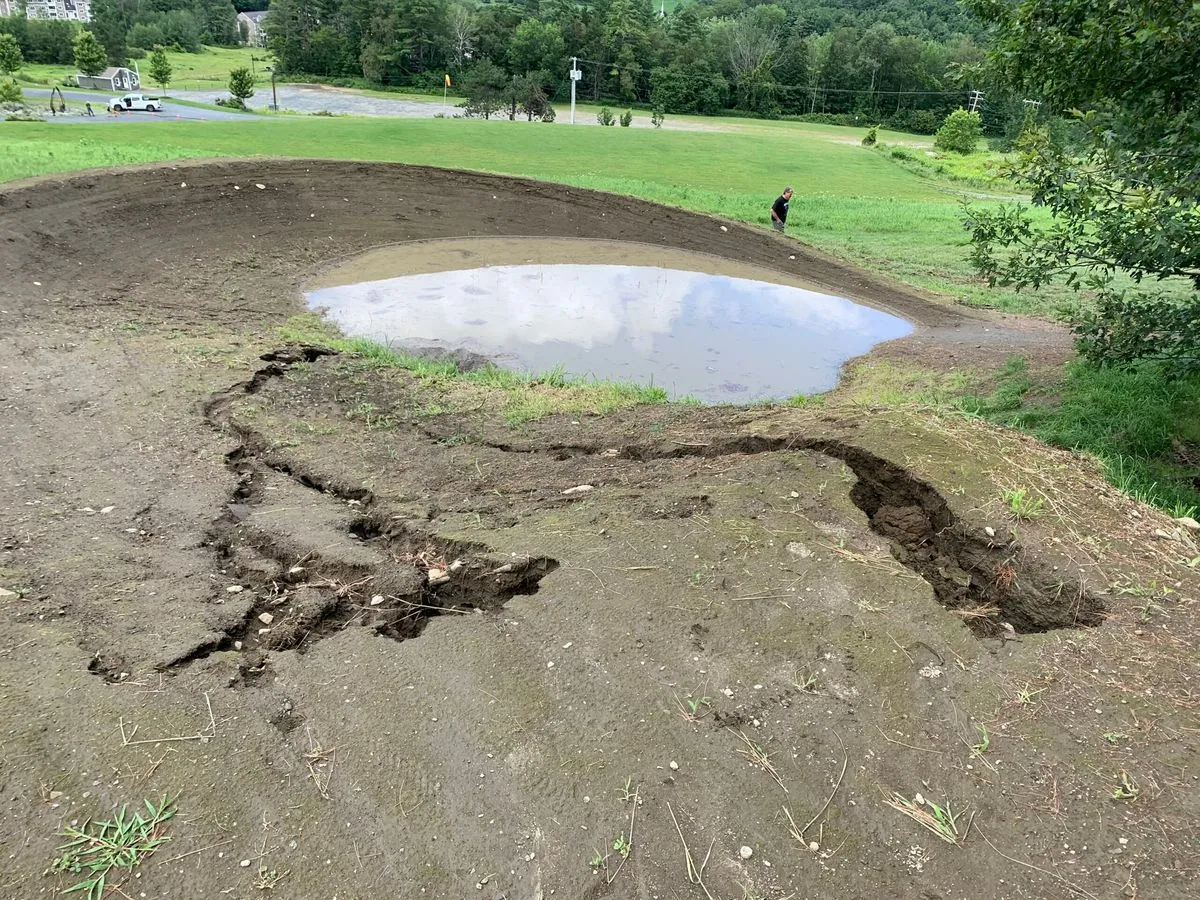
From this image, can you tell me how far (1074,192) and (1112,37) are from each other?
124cm

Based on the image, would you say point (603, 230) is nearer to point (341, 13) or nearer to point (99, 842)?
point (99, 842)

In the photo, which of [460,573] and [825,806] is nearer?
[825,806]

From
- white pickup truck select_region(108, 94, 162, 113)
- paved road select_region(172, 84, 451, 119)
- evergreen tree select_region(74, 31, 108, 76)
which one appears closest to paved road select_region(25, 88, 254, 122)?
white pickup truck select_region(108, 94, 162, 113)

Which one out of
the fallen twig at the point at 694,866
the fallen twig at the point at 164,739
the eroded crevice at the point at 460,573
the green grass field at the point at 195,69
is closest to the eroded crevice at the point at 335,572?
the eroded crevice at the point at 460,573

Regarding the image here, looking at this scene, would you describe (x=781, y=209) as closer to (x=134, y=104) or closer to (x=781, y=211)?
(x=781, y=211)

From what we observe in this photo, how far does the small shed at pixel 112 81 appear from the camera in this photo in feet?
210

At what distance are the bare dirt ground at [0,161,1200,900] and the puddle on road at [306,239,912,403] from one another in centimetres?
385

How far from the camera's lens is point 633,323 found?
13.0 meters

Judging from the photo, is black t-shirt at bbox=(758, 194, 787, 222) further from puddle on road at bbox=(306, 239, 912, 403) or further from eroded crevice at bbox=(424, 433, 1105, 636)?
eroded crevice at bbox=(424, 433, 1105, 636)

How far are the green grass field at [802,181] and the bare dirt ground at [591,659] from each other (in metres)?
2.34

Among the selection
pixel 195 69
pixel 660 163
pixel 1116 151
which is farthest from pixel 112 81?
pixel 1116 151

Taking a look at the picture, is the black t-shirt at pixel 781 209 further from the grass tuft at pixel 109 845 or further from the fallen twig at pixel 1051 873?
the grass tuft at pixel 109 845

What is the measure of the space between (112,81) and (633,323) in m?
74.7

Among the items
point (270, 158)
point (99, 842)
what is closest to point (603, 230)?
point (270, 158)
